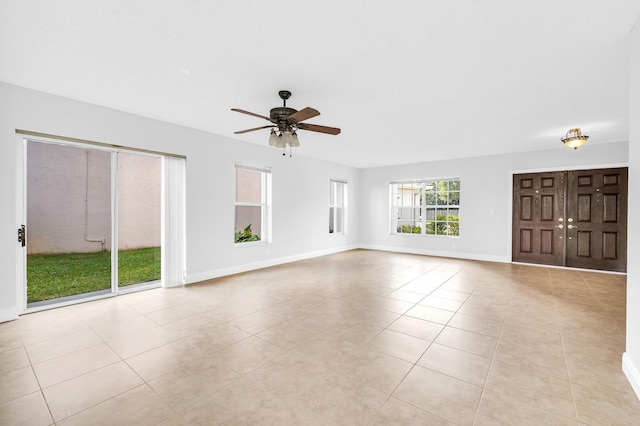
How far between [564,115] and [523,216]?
9.91 feet

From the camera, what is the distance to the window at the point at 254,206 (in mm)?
5912

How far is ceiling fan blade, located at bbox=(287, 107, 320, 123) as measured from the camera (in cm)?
273

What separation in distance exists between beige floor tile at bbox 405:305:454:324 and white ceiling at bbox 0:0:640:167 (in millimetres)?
2544

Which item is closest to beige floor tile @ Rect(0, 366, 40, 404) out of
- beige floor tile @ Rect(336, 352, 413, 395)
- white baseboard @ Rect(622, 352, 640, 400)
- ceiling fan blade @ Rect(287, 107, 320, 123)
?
beige floor tile @ Rect(336, 352, 413, 395)

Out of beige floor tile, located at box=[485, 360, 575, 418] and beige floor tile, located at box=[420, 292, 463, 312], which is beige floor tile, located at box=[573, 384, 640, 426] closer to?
beige floor tile, located at box=[485, 360, 575, 418]

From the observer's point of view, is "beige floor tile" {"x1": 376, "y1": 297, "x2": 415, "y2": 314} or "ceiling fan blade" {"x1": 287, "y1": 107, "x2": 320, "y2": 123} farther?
"beige floor tile" {"x1": 376, "y1": 297, "x2": 415, "y2": 314}

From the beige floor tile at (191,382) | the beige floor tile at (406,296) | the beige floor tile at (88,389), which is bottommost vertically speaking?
the beige floor tile at (88,389)

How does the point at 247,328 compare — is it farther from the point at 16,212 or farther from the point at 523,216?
the point at 523,216

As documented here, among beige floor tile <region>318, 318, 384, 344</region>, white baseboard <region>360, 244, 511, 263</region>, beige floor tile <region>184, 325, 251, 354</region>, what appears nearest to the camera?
beige floor tile <region>184, 325, 251, 354</region>

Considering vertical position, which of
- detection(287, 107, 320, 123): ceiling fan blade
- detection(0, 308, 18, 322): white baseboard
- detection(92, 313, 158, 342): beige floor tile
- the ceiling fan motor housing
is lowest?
detection(92, 313, 158, 342): beige floor tile

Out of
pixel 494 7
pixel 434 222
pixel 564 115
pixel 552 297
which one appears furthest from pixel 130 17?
pixel 434 222

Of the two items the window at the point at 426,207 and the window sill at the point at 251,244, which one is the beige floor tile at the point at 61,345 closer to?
the window sill at the point at 251,244

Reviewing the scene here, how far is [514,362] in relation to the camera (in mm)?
2273

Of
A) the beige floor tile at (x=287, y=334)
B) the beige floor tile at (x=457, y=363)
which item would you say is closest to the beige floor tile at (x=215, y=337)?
the beige floor tile at (x=287, y=334)
